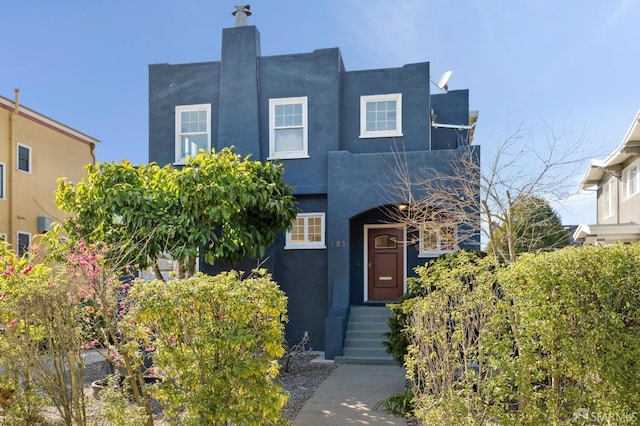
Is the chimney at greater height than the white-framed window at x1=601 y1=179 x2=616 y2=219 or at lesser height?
greater

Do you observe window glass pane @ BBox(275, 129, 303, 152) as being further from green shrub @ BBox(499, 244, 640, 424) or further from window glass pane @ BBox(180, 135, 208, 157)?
green shrub @ BBox(499, 244, 640, 424)

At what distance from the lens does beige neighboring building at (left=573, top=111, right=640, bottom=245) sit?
15008mm

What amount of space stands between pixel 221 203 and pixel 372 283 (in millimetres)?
5413

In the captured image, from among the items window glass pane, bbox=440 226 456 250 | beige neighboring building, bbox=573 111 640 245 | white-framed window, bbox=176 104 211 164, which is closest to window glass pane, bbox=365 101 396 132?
window glass pane, bbox=440 226 456 250

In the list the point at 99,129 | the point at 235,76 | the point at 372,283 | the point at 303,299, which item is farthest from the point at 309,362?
the point at 99,129

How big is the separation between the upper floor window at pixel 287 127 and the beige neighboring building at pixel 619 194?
28.8ft

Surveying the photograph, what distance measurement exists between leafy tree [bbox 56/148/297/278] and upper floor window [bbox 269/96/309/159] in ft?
8.82

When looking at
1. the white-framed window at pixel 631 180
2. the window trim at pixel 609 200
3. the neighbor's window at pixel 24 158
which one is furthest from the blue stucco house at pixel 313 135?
the window trim at pixel 609 200

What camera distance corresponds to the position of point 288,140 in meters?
12.2

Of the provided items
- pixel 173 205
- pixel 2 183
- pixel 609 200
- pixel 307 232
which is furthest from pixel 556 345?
pixel 609 200

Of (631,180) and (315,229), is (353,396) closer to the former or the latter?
(315,229)

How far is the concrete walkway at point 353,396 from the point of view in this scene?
6125mm

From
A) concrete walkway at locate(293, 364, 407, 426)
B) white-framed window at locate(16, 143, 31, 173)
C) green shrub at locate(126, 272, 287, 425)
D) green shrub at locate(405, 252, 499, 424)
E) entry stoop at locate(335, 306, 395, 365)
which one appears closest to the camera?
green shrub at locate(126, 272, 287, 425)

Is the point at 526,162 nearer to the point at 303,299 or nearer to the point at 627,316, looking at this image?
the point at 627,316
